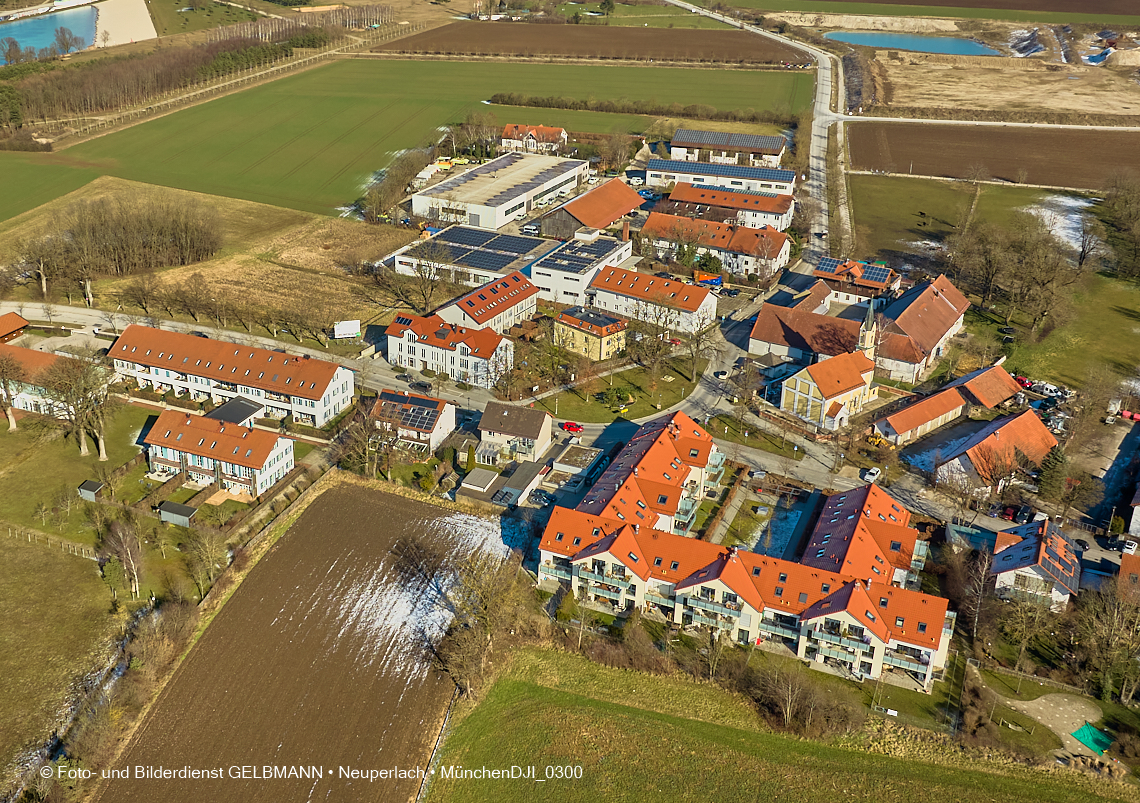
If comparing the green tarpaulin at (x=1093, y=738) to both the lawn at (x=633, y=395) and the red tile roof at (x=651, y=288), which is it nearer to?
the lawn at (x=633, y=395)

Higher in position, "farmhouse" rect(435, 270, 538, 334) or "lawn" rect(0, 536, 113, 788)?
"farmhouse" rect(435, 270, 538, 334)

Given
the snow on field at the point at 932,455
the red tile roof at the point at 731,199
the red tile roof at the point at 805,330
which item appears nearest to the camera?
the snow on field at the point at 932,455

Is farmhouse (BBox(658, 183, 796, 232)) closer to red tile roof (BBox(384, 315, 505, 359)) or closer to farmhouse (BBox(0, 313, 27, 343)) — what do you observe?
red tile roof (BBox(384, 315, 505, 359))

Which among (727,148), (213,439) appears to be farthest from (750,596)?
(727,148)

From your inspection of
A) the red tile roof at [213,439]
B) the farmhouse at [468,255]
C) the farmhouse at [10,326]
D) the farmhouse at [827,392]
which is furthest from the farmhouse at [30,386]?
the farmhouse at [827,392]

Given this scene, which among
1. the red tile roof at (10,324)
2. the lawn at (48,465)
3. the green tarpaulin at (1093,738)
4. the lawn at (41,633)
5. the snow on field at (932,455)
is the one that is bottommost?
the lawn at (48,465)

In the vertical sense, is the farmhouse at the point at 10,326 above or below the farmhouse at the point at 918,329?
below

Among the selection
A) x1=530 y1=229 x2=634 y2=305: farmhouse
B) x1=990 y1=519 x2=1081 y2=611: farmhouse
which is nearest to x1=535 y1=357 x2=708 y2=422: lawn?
x1=530 y1=229 x2=634 y2=305: farmhouse
